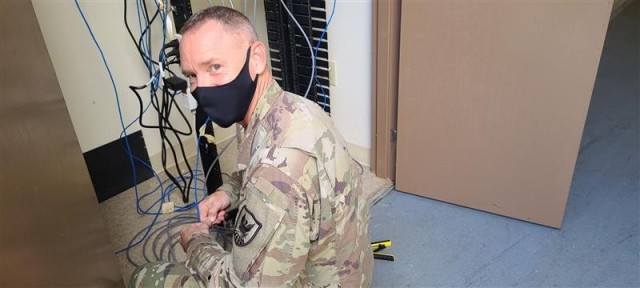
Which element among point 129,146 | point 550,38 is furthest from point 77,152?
A: point 550,38

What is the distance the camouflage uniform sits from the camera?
1.01 metres

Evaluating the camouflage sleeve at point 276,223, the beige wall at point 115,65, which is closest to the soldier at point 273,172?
the camouflage sleeve at point 276,223

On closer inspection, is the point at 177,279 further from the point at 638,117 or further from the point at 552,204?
the point at 638,117

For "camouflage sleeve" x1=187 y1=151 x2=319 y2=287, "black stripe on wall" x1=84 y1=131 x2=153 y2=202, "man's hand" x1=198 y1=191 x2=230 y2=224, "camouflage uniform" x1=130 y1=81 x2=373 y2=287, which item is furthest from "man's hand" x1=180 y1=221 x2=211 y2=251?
"black stripe on wall" x1=84 y1=131 x2=153 y2=202

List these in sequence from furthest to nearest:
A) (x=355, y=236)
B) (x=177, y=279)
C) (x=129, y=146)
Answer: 1. (x=129, y=146)
2. (x=177, y=279)
3. (x=355, y=236)

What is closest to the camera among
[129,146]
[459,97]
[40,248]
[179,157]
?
[40,248]

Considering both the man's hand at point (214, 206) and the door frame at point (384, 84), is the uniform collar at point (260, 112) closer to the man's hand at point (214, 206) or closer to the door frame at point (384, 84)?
the man's hand at point (214, 206)

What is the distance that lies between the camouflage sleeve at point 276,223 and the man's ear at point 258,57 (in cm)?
22

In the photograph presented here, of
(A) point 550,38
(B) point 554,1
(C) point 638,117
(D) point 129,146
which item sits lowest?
(C) point 638,117

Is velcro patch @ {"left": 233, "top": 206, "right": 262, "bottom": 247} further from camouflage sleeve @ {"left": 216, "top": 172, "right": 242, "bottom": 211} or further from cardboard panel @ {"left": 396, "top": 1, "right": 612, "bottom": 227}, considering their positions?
cardboard panel @ {"left": 396, "top": 1, "right": 612, "bottom": 227}

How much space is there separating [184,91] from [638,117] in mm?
2400

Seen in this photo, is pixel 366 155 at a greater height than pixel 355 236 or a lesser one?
lesser

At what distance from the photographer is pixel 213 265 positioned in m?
1.23

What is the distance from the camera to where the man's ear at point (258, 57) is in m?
1.09
